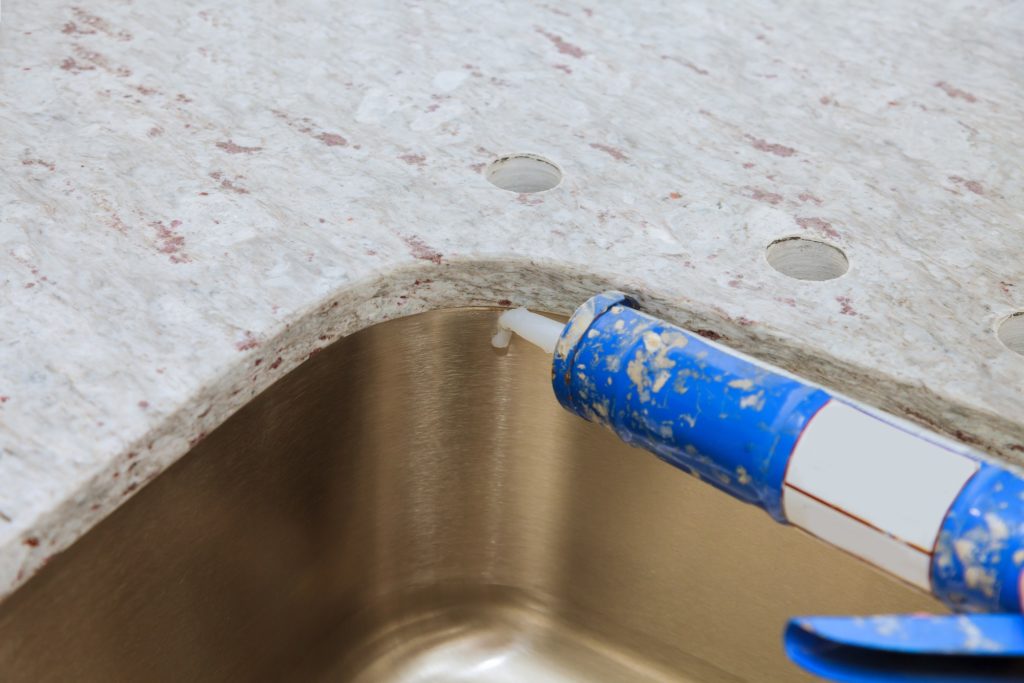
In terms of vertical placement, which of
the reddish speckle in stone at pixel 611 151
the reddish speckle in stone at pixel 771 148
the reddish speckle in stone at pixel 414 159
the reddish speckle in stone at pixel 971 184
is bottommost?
the reddish speckle in stone at pixel 414 159

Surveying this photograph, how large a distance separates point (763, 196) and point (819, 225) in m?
0.05

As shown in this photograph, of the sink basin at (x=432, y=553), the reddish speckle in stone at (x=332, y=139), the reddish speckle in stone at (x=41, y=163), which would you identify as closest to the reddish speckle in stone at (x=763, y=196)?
the sink basin at (x=432, y=553)

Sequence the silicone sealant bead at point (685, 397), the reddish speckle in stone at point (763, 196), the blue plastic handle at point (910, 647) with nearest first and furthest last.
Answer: the blue plastic handle at point (910, 647) → the silicone sealant bead at point (685, 397) → the reddish speckle in stone at point (763, 196)

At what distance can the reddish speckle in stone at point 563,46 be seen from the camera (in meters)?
0.99

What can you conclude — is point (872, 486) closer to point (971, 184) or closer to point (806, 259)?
point (806, 259)

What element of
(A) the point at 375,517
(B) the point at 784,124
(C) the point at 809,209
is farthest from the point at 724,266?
(A) the point at 375,517

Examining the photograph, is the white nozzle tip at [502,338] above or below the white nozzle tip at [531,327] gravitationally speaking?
below

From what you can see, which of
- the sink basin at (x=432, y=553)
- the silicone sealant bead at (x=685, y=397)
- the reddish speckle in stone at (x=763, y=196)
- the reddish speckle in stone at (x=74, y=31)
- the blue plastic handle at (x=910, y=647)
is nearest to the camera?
the blue plastic handle at (x=910, y=647)

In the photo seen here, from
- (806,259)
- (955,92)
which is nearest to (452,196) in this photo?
(806,259)

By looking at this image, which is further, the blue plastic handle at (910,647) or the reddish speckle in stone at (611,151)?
the reddish speckle in stone at (611,151)

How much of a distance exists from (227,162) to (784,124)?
0.47 m

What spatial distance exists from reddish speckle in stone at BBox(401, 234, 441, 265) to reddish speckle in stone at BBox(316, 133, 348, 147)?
141 millimetres

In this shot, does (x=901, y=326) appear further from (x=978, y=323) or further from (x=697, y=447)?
(x=697, y=447)

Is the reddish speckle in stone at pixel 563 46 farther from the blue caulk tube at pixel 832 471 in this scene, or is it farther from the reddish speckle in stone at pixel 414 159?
the blue caulk tube at pixel 832 471
